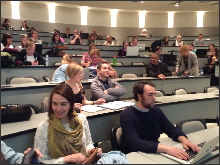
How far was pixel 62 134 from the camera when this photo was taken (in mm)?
1992

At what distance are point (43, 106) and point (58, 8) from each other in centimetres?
1243

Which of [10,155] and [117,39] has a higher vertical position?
[117,39]

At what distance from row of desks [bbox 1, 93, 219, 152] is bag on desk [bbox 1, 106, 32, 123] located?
0.16ft

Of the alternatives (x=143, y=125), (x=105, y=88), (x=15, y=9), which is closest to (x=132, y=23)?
(x=15, y=9)

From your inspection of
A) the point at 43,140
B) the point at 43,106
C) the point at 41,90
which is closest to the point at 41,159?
the point at 43,140

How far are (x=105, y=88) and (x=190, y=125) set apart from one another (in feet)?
4.85

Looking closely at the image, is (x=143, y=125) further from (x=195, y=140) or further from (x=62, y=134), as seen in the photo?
(x=62, y=134)

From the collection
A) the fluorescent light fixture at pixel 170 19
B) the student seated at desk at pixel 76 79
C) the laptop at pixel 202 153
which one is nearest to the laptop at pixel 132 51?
the student seated at desk at pixel 76 79

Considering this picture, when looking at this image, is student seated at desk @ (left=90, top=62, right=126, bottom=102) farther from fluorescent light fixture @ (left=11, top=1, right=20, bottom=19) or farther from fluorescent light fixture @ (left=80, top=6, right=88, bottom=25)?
fluorescent light fixture @ (left=80, top=6, right=88, bottom=25)

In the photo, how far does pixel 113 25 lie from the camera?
15.9 m

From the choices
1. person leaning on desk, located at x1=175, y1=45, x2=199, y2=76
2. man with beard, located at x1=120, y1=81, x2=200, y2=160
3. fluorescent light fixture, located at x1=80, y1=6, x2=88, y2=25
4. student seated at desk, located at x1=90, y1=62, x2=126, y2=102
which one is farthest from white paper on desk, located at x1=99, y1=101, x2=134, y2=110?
fluorescent light fixture, located at x1=80, y1=6, x2=88, y2=25

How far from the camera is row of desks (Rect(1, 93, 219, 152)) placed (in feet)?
6.91

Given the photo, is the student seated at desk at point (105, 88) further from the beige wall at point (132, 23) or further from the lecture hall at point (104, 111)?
the beige wall at point (132, 23)

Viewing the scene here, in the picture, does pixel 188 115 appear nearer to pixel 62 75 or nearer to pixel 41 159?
pixel 62 75
